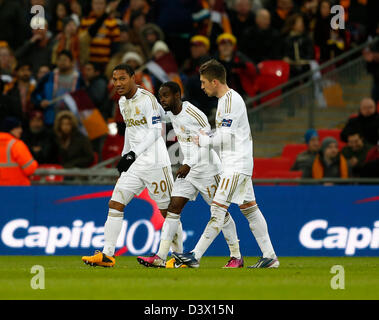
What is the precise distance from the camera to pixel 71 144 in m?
18.0

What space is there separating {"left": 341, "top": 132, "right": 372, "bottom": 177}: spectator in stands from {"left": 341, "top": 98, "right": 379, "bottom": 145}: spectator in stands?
0.50 m

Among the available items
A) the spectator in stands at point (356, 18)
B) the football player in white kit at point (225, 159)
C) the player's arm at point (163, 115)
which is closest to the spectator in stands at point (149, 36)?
the spectator in stands at point (356, 18)

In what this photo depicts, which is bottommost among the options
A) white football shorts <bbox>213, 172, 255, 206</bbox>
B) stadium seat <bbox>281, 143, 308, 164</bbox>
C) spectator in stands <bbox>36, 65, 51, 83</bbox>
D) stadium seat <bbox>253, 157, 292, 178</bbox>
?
white football shorts <bbox>213, 172, 255, 206</bbox>

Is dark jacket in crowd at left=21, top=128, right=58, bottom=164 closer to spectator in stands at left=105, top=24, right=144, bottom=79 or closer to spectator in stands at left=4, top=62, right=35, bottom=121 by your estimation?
spectator in stands at left=4, top=62, right=35, bottom=121

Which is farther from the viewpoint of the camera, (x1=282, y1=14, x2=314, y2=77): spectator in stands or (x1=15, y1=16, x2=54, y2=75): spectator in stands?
(x1=15, y1=16, x2=54, y2=75): spectator in stands

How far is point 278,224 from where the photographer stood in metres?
16.2

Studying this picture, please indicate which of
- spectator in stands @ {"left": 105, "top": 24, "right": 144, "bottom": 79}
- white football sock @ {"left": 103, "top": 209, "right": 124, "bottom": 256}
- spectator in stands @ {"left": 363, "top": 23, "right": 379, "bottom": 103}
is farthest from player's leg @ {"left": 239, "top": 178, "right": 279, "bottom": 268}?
spectator in stands @ {"left": 363, "top": 23, "right": 379, "bottom": 103}

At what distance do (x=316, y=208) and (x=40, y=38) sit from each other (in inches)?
326

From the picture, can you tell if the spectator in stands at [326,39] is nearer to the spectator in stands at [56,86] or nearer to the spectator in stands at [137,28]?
the spectator in stands at [137,28]

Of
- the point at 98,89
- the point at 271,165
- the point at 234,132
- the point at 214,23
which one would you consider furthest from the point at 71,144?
the point at 234,132

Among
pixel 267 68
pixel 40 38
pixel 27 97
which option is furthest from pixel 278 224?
pixel 40 38

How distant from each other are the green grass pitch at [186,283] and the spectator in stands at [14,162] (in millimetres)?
3603

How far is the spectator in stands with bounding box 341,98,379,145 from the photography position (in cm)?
1828

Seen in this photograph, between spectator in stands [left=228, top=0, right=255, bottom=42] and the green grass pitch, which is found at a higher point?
spectator in stands [left=228, top=0, right=255, bottom=42]
